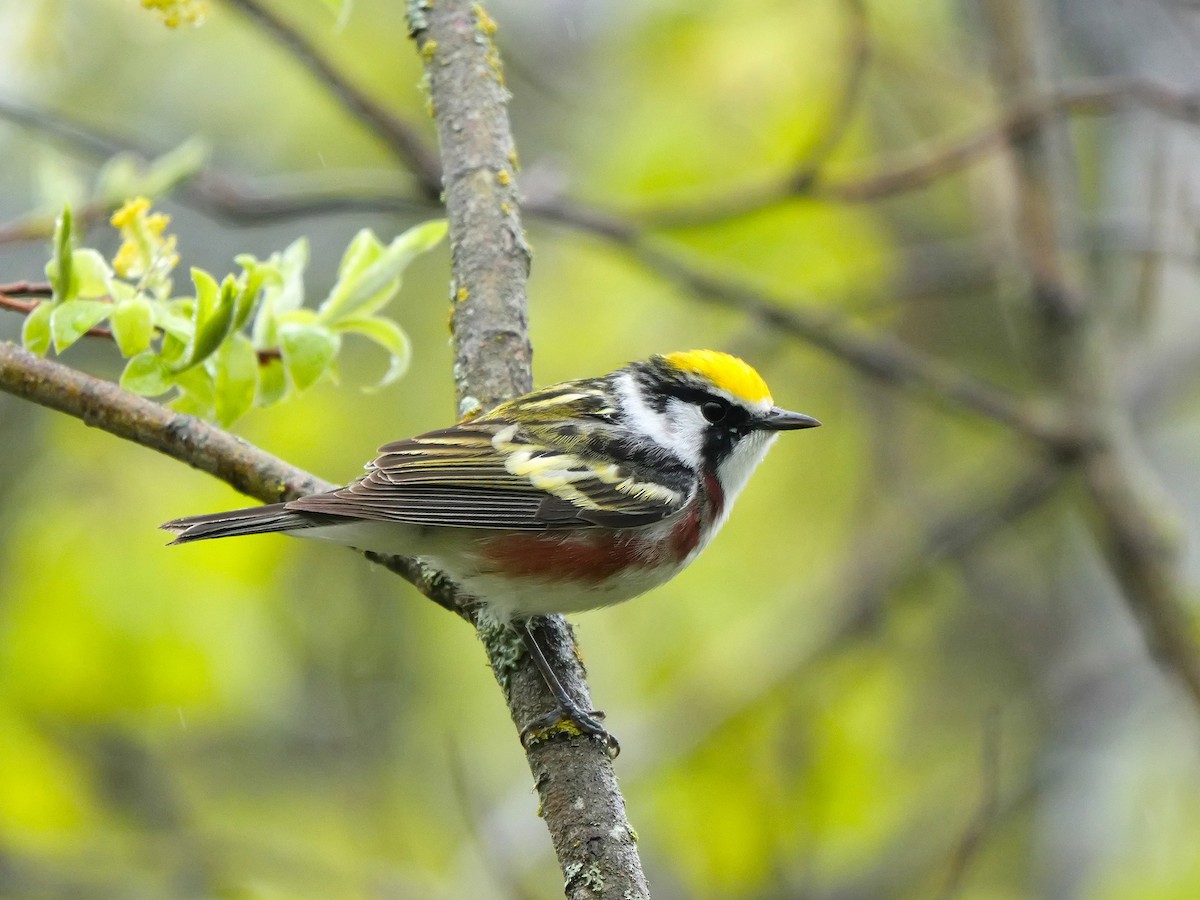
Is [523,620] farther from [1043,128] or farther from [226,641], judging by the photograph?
[1043,128]

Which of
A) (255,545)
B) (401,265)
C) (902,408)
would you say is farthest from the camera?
(902,408)

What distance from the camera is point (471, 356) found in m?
3.73

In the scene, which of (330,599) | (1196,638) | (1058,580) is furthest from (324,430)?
(1058,580)

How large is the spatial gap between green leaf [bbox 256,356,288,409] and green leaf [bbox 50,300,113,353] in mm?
482

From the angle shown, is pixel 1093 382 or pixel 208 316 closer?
pixel 208 316

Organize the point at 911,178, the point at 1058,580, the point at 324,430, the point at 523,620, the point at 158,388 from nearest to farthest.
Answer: the point at 158,388 → the point at 523,620 → the point at 911,178 → the point at 324,430 → the point at 1058,580

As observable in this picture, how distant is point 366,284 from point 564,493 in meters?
1.04

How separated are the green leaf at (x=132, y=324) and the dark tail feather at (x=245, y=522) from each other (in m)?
0.56

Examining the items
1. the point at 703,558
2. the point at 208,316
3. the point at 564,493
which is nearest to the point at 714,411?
the point at 564,493

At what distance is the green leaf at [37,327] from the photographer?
277 cm

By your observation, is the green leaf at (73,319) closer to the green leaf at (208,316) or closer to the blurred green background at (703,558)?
the green leaf at (208,316)

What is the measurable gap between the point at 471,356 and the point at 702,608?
4.96 meters

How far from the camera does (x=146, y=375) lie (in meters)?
2.85

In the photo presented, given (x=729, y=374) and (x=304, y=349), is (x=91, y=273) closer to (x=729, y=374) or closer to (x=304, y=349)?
(x=304, y=349)
